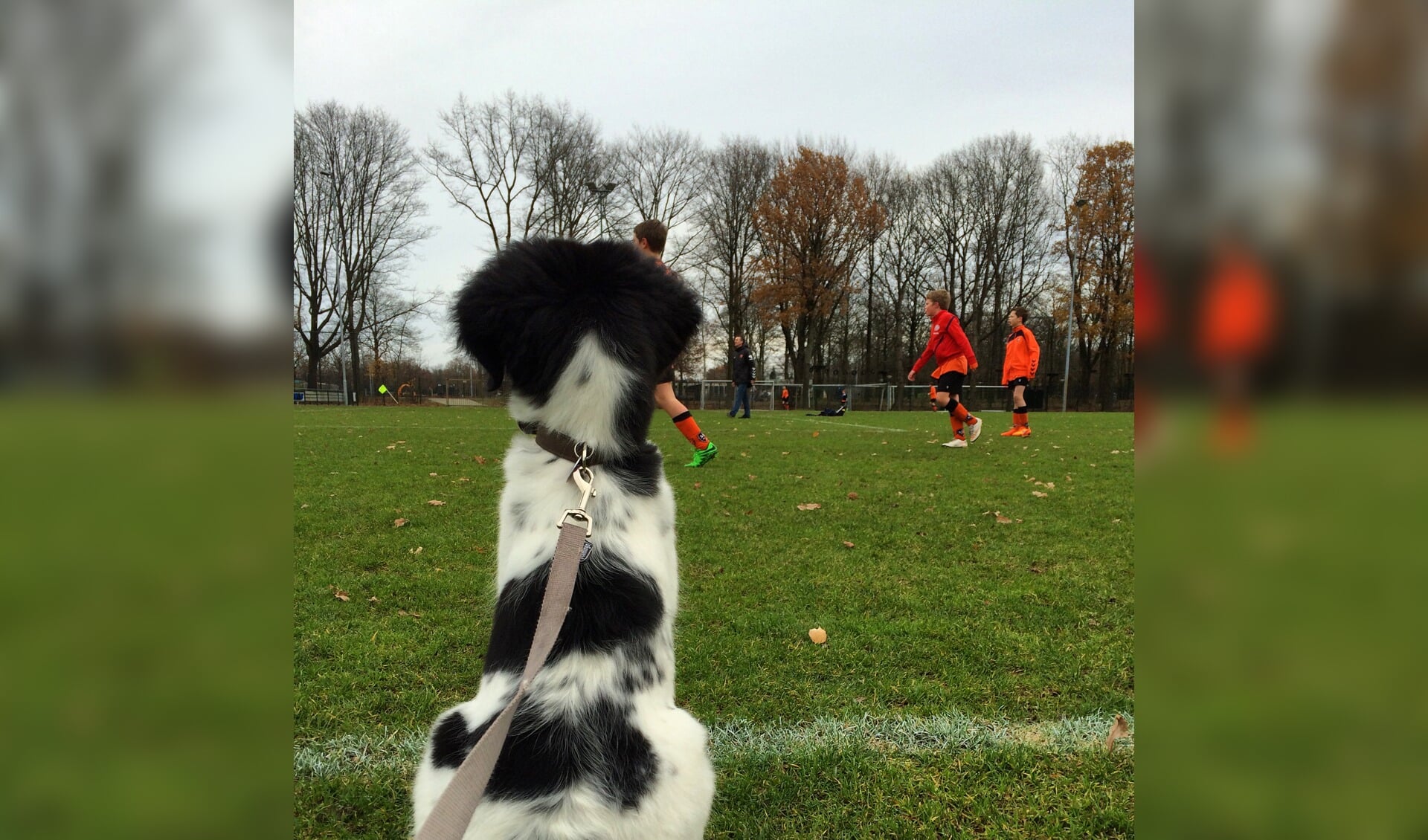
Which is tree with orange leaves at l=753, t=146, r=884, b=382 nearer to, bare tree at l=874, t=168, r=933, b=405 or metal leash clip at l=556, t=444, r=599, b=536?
bare tree at l=874, t=168, r=933, b=405

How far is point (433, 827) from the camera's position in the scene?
135cm

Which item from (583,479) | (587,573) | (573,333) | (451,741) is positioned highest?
(573,333)

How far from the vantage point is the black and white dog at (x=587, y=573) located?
5.11 feet

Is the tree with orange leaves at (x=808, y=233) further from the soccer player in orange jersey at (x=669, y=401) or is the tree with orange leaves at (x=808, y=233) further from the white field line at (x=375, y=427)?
the soccer player in orange jersey at (x=669, y=401)

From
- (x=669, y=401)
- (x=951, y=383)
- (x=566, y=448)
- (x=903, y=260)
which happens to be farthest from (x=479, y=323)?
(x=903, y=260)

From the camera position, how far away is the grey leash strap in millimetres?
1359

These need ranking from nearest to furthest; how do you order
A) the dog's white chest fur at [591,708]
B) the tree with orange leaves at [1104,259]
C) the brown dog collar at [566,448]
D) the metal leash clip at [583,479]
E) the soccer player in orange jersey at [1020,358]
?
1. the tree with orange leaves at [1104,259]
2. the dog's white chest fur at [591,708]
3. the metal leash clip at [583,479]
4. the brown dog collar at [566,448]
5. the soccer player in orange jersey at [1020,358]

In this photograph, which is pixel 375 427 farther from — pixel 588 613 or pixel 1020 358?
pixel 588 613

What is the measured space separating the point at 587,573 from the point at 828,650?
207 cm

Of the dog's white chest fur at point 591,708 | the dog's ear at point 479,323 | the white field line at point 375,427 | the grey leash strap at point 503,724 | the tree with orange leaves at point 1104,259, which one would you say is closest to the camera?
the tree with orange leaves at point 1104,259

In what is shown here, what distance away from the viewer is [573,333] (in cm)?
218

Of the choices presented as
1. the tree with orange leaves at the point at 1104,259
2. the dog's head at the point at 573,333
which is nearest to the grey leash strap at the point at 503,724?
the dog's head at the point at 573,333

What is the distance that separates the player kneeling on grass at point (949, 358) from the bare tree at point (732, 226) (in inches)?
1293
